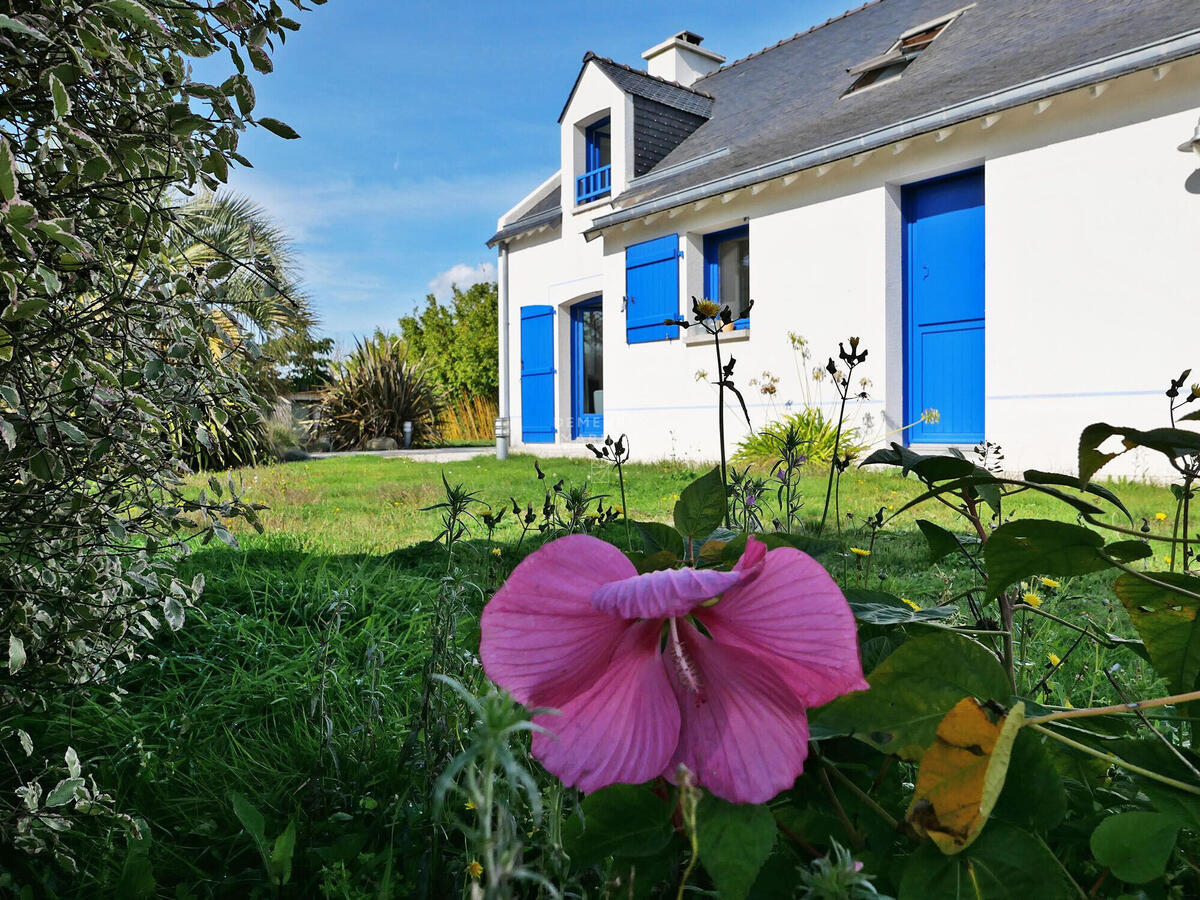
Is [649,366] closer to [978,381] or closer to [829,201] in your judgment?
[829,201]

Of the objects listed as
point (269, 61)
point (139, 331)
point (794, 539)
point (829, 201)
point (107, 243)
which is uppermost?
point (829, 201)

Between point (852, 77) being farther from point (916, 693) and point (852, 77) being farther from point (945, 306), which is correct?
point (916, 693)

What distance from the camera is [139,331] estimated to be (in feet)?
4.29

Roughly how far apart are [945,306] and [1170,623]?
7.98 meters

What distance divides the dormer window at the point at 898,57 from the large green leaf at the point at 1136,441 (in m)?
10.2

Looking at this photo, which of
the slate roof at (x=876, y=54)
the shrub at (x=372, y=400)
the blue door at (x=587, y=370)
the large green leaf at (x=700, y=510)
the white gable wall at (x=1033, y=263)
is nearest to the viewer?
the large green leaf at (x=700, y=510)

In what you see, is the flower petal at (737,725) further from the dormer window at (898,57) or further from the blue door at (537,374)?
the blue door at (537,374)

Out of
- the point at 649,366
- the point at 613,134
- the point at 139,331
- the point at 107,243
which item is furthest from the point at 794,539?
the point at 613,134

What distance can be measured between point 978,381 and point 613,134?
21.1ft

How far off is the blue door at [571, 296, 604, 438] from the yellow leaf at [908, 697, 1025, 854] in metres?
12.0

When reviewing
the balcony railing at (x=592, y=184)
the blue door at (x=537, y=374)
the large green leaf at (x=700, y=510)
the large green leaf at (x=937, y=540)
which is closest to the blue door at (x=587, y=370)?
the blue door at (x=537, y=374)

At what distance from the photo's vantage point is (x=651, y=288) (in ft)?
34.0

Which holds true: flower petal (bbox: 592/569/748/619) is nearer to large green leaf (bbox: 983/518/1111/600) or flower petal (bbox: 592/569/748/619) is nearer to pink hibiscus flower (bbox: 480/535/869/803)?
pink hibiscus flower (bbox: 480/535/869/803)

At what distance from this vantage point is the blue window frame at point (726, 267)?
10062 millimetres
